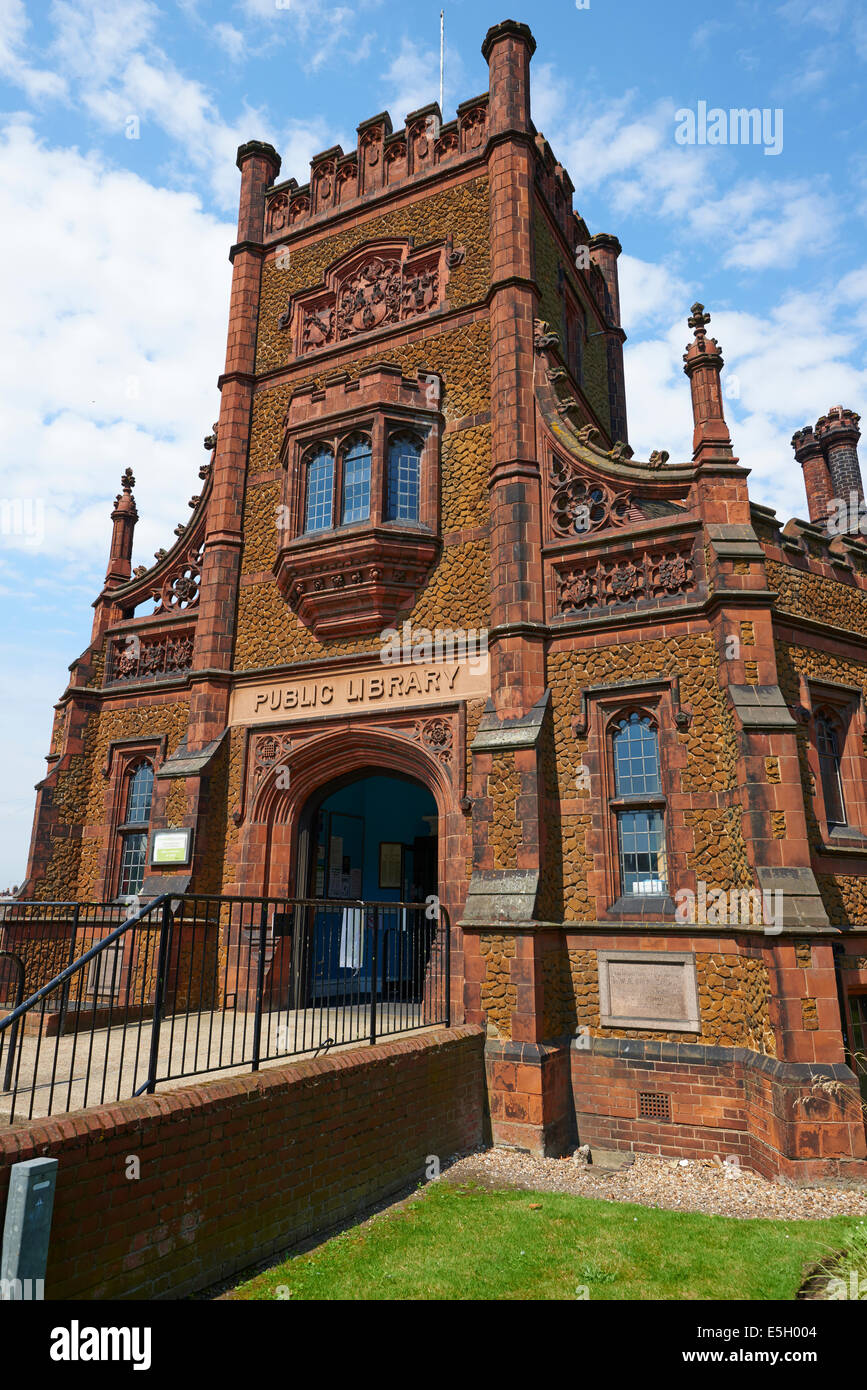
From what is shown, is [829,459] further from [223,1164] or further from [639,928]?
[223,1164]

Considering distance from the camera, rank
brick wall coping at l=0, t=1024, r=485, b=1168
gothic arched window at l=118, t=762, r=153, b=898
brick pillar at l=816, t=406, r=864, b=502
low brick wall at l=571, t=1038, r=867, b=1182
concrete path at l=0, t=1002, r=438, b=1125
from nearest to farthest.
A: brick wall coping at l=0, t=1024, r=485, b=1168 → concrete path at l=0, t=1002, r=438, b=1125 → low brick wall at l=571, t=1038, r=867, b=1182 → gothic arched window at l=118, t=762, r=153, b=898 → brick pillar at l=816, t=406, r=864, b=502

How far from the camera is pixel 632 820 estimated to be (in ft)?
34.3

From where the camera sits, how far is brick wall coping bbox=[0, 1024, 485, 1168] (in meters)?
4.68

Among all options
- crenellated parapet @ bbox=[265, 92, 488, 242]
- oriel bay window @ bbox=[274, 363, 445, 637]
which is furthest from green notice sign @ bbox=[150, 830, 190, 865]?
crenellated parapet @ bbox=[265, 92, 488, 242]

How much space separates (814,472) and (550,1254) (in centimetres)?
1784

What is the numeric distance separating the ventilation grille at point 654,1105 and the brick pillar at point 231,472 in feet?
27.4

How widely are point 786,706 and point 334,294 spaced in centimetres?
1125

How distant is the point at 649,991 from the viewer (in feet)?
32.1

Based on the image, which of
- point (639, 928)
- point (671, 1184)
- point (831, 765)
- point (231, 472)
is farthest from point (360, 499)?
point (671, 1184)

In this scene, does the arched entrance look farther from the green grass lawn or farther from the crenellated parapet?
the crenellated parapet

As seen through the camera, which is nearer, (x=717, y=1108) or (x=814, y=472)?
(x=717, y=1108)

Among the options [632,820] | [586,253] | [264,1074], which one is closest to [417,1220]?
[264,1074]

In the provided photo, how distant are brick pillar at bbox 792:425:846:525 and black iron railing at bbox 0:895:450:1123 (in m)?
13.3

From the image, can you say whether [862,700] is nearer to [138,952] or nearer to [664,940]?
[664,940]
